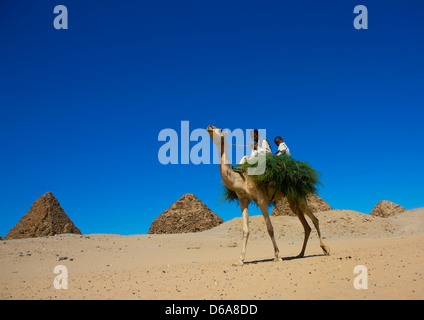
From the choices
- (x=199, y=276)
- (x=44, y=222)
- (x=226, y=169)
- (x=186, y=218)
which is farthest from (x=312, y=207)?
(x=199, y=276)

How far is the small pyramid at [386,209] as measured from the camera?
40031 millimetres

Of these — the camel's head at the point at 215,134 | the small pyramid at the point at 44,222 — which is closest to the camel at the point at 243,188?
the camel's head at the point at 215,134

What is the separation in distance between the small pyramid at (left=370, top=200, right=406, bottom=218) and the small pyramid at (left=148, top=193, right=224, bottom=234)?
58.1ft

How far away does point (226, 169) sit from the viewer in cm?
1008

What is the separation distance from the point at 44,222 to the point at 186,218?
1166 cm

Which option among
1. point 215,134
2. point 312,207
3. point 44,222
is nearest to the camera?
point 215,134

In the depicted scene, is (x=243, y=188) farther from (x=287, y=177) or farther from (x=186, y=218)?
(x=186, y=218)

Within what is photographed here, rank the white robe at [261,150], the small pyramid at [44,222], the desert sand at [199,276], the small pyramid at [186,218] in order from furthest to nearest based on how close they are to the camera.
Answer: the small pyramid at [186,218] → the small pyramid at [44,222] → the white robe at [261,150] → the desert sand at [199,276]

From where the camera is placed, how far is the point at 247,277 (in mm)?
7828

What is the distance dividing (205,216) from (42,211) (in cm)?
1359

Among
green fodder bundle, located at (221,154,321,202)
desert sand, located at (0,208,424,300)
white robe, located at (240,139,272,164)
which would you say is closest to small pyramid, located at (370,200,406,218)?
desert sand, located at (0,208,424,300)

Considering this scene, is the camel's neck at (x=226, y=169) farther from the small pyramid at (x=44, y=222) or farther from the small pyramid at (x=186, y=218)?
the small pyramid at (x=44, y=222)

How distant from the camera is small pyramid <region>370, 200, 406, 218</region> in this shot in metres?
40.0

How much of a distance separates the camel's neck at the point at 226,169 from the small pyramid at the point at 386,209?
34827 mm
